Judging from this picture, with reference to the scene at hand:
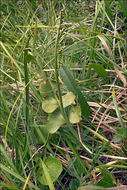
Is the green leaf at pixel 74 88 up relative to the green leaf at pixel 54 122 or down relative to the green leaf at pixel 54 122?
up

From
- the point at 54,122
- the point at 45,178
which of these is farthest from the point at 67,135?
the point at 45,178

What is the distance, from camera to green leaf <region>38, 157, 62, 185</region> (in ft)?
2.66

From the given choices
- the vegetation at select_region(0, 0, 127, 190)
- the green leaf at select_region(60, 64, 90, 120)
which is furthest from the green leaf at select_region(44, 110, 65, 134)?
the green leaf at select_region(60, 64, 90, 120)

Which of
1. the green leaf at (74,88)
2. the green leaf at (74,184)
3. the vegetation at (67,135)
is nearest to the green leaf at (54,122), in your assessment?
the vegetation at (67,135)

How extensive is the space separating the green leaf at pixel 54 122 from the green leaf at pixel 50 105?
3 centimetres

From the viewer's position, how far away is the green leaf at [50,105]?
89cm

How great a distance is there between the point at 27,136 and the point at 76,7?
109 centimetres

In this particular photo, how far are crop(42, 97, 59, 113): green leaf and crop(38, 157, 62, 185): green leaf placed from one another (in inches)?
8.0

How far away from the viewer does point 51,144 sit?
0.98m

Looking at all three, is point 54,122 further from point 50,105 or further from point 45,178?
point 45,178

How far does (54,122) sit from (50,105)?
75 millimetres

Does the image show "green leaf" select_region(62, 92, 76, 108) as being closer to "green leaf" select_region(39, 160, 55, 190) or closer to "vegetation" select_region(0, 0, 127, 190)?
"vegetation" select_region(0, 0, 127, 190)

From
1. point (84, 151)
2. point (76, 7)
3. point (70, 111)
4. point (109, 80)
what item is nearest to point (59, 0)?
point (76, 7)

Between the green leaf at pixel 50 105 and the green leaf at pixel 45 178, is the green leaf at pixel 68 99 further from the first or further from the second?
the green leaf at pixel 45 178
